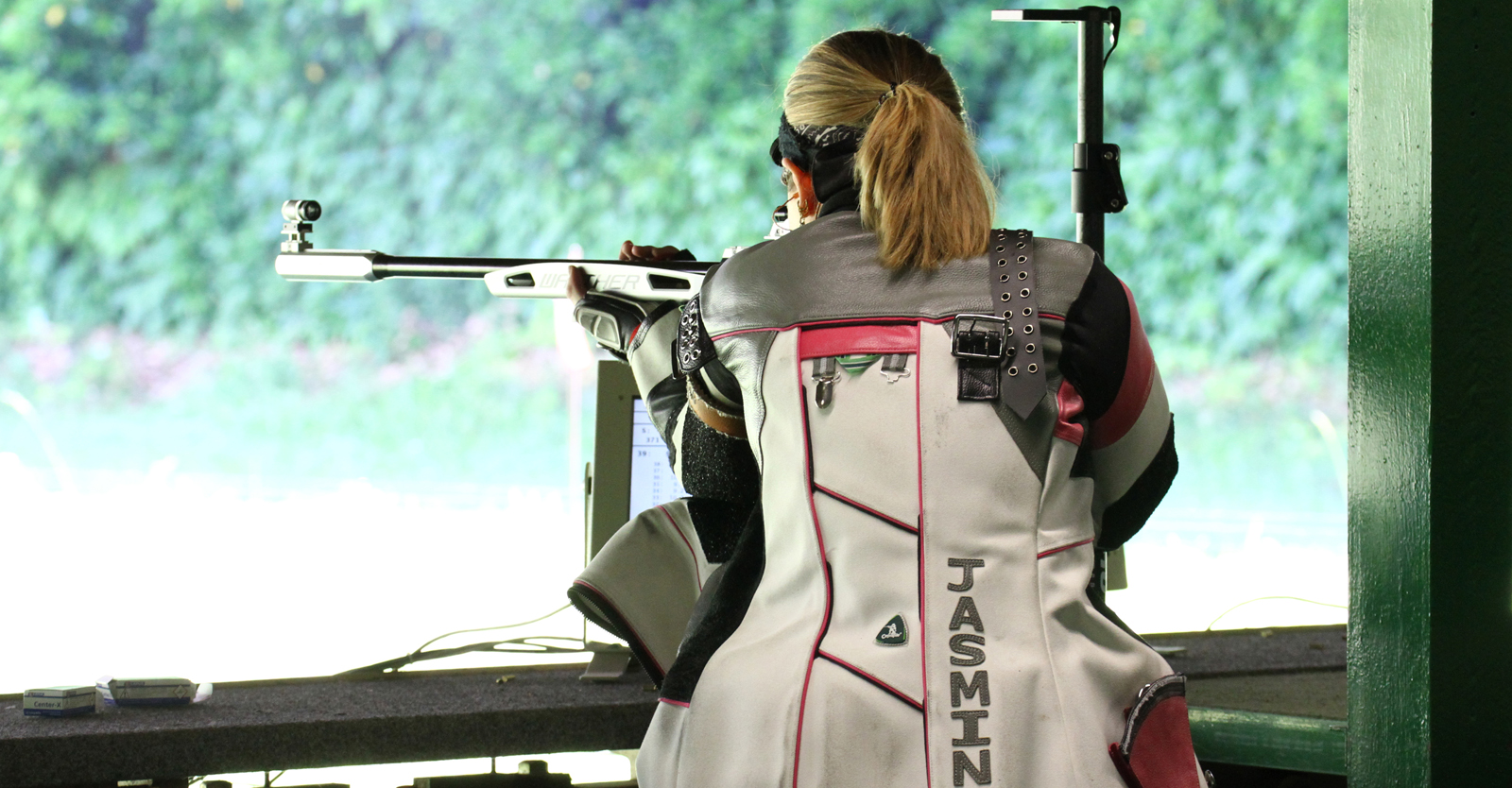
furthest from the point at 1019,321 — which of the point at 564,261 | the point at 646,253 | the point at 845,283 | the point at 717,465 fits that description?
the point at 564,261

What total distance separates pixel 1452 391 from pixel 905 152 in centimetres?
52

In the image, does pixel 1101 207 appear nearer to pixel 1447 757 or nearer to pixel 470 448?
pixel 1447 757

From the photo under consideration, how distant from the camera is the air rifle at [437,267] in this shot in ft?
4.98

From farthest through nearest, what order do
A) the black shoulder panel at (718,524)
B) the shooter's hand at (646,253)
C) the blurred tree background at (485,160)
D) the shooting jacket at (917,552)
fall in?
the blurred tree background at (485,160) < the shooter's hand at (646,253) < the black shoulder panel at (718,524) < the shooting jacket at (917,552)

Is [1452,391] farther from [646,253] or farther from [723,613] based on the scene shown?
[646,253]

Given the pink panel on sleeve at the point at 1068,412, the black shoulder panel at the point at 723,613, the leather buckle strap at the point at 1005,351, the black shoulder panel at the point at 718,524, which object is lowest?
the black shoulder panel at the point at 723,613

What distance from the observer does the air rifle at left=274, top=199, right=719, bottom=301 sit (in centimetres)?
152

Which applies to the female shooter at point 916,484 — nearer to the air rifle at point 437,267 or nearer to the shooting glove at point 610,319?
the shooting glove at point 610,319

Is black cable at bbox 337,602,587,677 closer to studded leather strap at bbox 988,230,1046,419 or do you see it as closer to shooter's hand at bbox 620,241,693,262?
shooter's hand at bbox 620,241,693,262

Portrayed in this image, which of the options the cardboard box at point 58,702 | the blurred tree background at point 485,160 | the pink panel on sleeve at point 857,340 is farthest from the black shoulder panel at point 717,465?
the blurred tree background at point 485,160

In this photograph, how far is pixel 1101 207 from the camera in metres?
1.68

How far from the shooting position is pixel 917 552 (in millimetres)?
910

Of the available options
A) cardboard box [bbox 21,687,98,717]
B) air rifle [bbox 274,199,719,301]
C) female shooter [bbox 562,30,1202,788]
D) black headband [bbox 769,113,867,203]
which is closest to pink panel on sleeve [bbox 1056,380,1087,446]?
female shooter [bbox 562,30,1202,788]

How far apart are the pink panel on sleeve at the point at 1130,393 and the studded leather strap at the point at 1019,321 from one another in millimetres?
78
